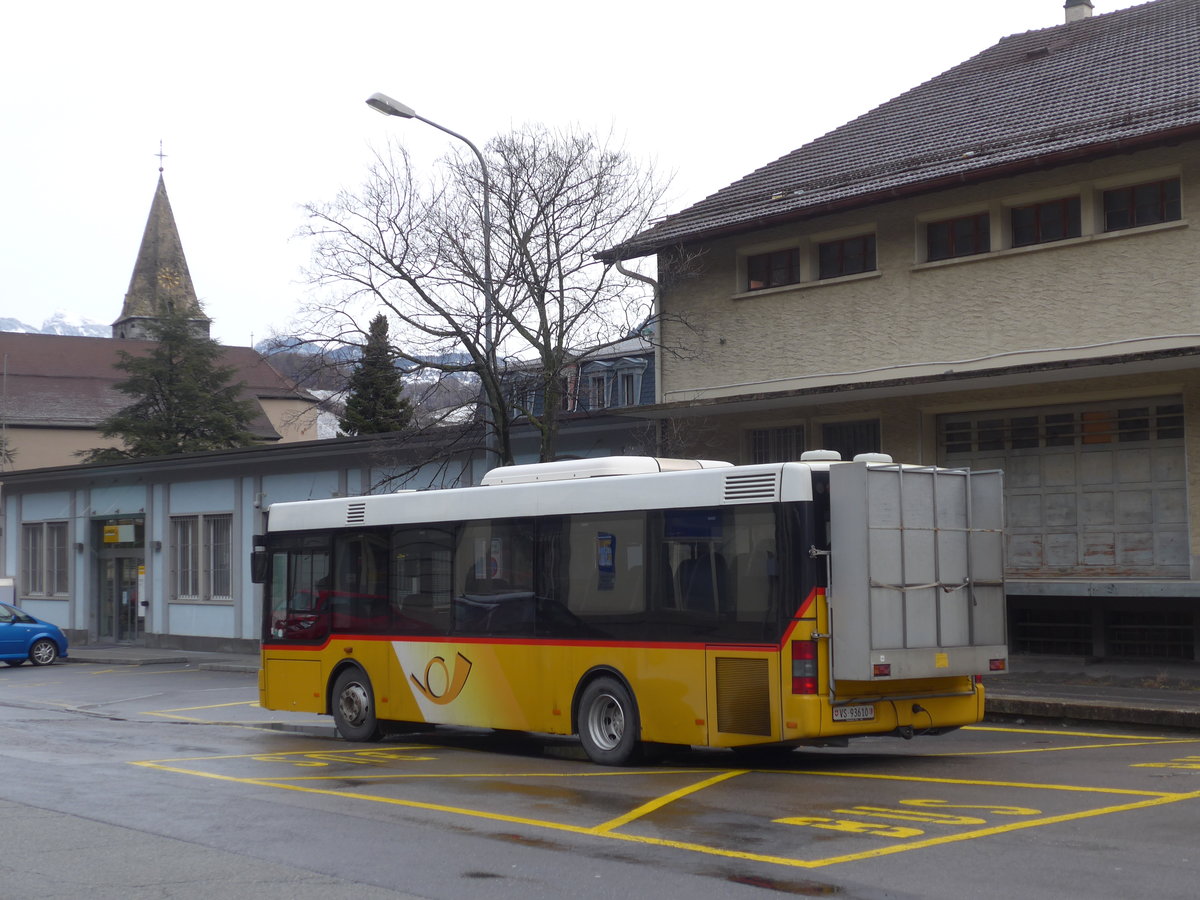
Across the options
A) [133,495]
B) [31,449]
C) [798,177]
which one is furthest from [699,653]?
[31,449]

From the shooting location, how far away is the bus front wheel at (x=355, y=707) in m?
15.7

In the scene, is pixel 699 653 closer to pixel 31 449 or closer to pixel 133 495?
pixel 133 495

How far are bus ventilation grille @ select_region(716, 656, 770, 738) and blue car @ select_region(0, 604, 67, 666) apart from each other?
2380cm

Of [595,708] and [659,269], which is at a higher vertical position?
[659,269]

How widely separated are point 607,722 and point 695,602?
5.27 feet

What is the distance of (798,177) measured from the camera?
23922mm

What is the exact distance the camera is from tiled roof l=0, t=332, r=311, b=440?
72.9 metres

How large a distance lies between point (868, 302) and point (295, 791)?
511 inches

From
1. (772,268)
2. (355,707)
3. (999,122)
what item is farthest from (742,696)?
(999,122)

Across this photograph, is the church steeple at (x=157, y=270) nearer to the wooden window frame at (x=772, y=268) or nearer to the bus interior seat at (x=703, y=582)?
the wooden window frame at (x=772, y=268)

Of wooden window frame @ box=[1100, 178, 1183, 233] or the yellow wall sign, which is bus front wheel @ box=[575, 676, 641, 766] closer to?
wooden window frame @ box=[1100, 178, 1183, 233]

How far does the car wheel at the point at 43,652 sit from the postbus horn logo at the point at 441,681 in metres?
19.7

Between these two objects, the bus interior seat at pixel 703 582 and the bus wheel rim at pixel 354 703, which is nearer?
the bus interior seat at pixel 703 582

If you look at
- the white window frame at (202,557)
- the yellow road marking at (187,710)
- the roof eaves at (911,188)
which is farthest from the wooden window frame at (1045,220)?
the white window frame at (202,557)
